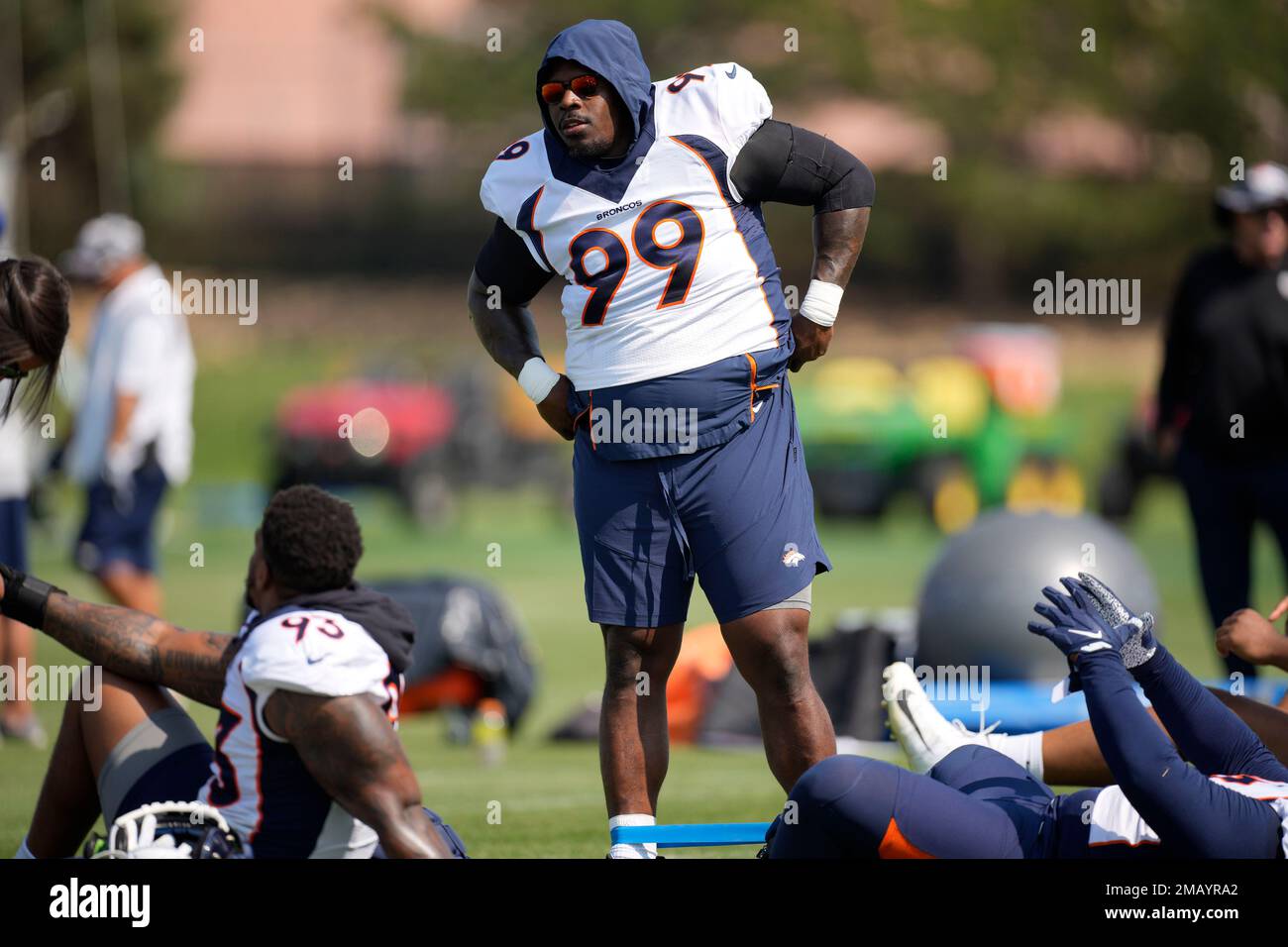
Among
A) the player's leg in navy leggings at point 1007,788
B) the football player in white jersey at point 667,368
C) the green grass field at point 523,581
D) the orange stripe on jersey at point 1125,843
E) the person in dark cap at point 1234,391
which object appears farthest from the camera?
the person in dark cap at point 1234,391

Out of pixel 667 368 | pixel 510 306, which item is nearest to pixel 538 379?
pixel 510 306

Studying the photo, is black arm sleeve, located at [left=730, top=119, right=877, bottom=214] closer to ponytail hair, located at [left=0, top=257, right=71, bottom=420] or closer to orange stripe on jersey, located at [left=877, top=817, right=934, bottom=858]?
orange stripe on jersey, located at [left=877, top=817, right=934, bottom=858]

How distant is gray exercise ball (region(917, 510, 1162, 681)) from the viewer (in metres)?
7.62

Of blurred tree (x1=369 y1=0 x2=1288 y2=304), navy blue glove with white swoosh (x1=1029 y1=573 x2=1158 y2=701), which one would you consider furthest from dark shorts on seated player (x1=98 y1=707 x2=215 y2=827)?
blurred tree (x1=369 y1=0 x2=1288 y2=304)

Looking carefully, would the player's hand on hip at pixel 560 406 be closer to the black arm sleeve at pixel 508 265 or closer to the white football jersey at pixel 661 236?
the white football jersey at pixel 661 236

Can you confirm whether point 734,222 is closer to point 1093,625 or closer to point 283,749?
point 1093,625

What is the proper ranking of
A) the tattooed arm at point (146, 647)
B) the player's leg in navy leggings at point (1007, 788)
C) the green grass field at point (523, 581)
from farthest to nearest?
the green grass field at point (523, 581)
the tattooed arm at point (146, 647)
the player's leg in navy leggings at point (1007, 788)

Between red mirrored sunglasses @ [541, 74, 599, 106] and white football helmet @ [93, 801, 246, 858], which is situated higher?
red mirrored sunglasses @ [541, 74, 599, 106]

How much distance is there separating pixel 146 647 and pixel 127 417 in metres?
4.30

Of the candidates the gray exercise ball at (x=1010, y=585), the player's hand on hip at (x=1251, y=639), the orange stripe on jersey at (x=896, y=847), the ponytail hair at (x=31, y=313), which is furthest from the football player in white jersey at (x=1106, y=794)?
the gray exercise ball at (x=1010, y=585)

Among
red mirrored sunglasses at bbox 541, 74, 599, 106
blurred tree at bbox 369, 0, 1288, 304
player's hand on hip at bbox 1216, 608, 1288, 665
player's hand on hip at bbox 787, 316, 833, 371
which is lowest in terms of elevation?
player's hand on hip at bbox 1216, 608, 1288, 665

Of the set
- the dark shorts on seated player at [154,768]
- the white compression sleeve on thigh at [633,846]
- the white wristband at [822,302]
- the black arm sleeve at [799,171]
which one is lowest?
the white compression sleeve on thigh at [633,846]

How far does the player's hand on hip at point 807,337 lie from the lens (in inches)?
189

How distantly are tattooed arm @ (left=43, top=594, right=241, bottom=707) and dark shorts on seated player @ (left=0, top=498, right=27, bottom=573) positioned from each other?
12.8 feet
